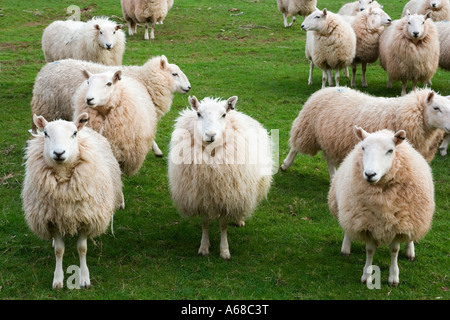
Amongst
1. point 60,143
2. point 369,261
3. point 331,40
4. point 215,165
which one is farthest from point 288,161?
point 60,143

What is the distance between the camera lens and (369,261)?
541 cm

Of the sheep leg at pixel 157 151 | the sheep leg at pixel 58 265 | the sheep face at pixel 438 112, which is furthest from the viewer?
the sheep leg at pixel 157 151

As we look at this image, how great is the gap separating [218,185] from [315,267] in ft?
4.56

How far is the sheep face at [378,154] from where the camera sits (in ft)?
15.8

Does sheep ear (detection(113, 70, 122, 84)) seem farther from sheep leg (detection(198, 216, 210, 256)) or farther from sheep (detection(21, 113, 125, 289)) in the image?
sheep leg (detection(198, 216, 210, 256))

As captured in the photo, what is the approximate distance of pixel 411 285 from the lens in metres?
5.42

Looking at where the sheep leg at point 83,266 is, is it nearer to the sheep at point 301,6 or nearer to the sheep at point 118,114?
the sheep at point 118,114

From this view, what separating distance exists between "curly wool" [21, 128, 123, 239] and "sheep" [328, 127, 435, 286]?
2447 millimetres

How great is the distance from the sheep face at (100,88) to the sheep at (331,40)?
19.6ft

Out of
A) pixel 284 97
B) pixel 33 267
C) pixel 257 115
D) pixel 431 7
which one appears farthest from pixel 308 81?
pixel 33 267

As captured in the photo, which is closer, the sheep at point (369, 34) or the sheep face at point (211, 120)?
the sheep face at point (211, 120)

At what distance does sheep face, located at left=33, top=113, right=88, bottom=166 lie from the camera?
4.97 m

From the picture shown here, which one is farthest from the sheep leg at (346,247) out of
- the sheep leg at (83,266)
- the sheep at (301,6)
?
the sheep at (301,6)
